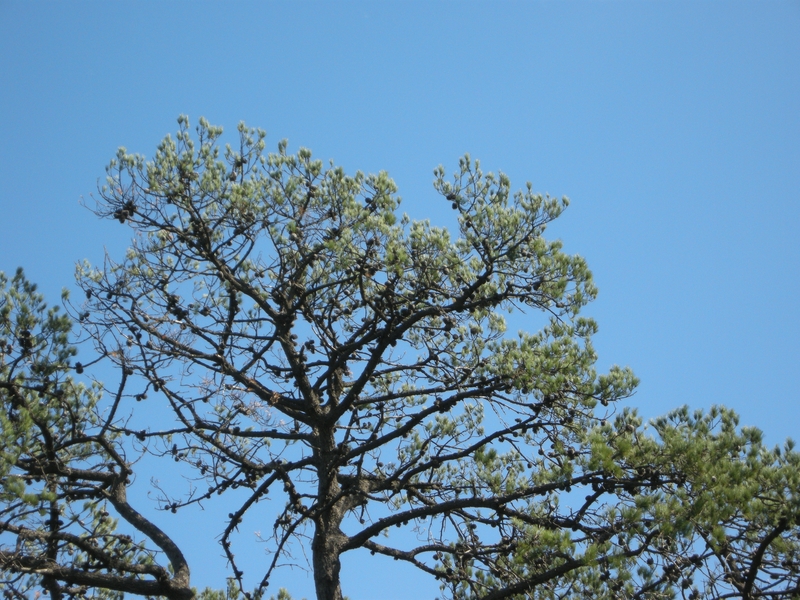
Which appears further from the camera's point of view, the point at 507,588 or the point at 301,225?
the point at 301,225

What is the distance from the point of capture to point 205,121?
295 inches

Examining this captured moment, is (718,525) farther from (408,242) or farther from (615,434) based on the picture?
(408,242)

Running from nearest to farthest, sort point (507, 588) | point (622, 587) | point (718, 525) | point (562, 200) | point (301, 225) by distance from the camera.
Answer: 1. point (718, 525)
2. point (622, 587)
3. point (507, 588)
4. point (562, 200)
5. point (301, 225)


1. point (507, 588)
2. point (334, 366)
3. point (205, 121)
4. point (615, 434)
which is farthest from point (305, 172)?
point (507, 588)

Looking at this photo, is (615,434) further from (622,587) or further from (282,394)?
(282,394)

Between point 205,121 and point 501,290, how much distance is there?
11.2 feet

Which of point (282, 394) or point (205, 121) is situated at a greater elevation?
point (205, 121)

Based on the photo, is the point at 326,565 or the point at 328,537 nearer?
the point at 326,565

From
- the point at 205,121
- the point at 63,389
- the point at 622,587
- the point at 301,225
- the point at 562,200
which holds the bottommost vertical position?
the point at 622,587

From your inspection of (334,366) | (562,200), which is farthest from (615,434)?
(334,366)

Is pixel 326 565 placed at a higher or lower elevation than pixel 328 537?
lower

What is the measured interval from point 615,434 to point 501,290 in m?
1.71

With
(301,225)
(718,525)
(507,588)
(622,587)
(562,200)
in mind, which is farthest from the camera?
(301,225)

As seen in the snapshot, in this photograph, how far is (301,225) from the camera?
23.6 ft
